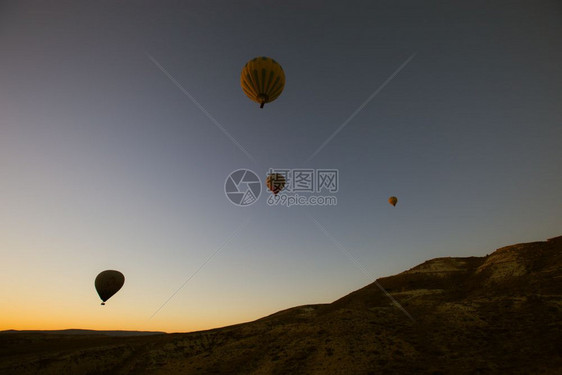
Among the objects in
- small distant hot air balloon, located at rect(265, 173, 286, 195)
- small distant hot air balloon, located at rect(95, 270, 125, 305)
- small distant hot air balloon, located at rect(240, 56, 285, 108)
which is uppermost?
small distant hot air balloon, located at rect(240, 56, 285, 108)

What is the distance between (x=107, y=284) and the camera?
2872 cm

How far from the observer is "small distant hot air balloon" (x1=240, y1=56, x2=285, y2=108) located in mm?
24625

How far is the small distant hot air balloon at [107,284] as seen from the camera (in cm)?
2852

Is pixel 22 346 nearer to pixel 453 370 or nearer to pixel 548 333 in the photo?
pixel 453 370

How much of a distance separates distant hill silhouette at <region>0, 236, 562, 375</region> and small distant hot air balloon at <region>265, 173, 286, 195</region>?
51.6ft

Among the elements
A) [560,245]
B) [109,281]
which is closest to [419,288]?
[560,245]

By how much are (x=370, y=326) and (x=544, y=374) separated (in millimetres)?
11300

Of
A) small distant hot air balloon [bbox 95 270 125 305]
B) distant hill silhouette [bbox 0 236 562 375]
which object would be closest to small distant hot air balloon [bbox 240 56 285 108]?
distant hill silhouette [bbox 0 236 562 375]

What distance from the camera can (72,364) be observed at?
78.4 feet

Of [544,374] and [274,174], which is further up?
[274,174]

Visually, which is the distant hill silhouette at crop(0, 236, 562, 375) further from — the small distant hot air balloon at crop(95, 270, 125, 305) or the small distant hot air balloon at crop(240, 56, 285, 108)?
the small distant hot air balloon at crop(240, 56, 285, 108)

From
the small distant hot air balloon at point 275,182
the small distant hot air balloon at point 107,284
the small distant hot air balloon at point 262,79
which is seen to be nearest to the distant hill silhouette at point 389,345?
the small distant hot air balloon at point 107,284

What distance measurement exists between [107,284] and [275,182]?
2262cm

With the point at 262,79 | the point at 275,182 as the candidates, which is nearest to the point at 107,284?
the point at 275,182
